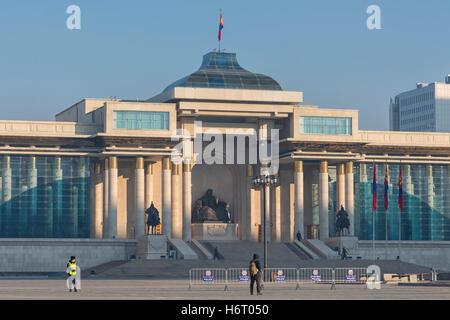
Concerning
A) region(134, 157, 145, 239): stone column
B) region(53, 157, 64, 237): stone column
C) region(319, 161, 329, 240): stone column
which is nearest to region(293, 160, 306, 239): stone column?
region(319, 161, 329, 240): stone column

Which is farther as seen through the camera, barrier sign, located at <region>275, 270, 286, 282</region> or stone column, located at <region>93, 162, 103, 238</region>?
stone column, located at <region>93, 162, 103, 238</region>

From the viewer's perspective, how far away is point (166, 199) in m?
112

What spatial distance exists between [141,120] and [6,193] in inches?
616

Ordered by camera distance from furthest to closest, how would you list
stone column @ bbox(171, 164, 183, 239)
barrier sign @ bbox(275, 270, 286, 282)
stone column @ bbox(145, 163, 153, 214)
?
stone column @ bbox(145, 163, 153, 214), stone column @ bbox(171, 164, 183, 239), barrier sign @ bbox(275, 270, 286, 282)

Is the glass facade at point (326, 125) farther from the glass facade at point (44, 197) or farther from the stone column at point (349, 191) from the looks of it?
the glass facade at point (44, 197)

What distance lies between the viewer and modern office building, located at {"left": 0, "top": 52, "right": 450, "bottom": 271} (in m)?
110

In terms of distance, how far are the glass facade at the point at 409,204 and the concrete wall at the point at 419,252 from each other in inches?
117

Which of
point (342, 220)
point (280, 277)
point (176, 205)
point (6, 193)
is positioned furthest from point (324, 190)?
point (280, 277)

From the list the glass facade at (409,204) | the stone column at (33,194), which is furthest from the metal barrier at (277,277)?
the stone column at (33,194)

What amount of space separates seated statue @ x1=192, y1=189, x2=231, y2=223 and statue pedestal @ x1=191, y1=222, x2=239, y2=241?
0.65 m

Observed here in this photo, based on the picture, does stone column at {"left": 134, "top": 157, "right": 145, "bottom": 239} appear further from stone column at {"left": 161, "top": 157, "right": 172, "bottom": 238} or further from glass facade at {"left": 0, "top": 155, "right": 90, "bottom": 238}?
glass facade at {"left": 0, "top": 155, "right": 90, "bottom": 238}

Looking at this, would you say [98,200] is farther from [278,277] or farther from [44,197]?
[278,277]

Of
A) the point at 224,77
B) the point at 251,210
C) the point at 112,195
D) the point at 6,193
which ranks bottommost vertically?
the point at 251,210

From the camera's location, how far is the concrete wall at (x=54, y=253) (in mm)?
106312
